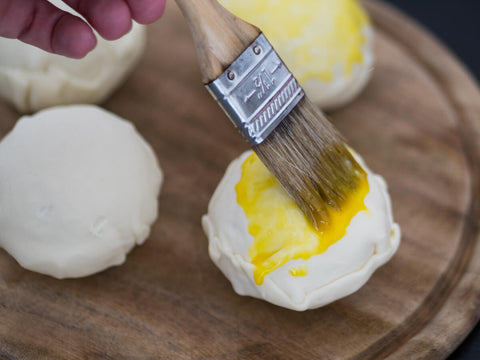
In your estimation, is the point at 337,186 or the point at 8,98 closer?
the point at 337,186

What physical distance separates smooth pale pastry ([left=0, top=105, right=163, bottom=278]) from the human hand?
21cm

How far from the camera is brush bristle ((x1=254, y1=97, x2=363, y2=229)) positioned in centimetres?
116

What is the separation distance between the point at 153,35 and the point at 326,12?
601 millimetres

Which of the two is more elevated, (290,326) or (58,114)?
(58,114)

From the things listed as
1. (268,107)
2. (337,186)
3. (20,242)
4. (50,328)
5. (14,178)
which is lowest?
(50,328)

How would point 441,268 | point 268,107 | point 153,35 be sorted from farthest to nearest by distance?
1. point 153,35
2. point 441,268
3. point 268,107

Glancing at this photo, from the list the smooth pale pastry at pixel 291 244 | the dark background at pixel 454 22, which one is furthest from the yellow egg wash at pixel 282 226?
the dark background at pixel 454 22

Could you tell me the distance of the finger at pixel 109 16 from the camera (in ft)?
3.97

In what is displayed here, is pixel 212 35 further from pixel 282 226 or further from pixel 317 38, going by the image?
pixel 317 38

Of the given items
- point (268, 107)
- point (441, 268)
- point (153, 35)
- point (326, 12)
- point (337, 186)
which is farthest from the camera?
point (153, 35)

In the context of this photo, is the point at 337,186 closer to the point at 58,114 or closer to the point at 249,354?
the point at 249,354

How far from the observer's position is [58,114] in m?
1.42

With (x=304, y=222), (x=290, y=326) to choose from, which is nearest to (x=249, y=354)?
(x=290, y=326)

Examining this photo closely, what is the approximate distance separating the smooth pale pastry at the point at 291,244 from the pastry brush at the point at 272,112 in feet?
Result: 0.13
